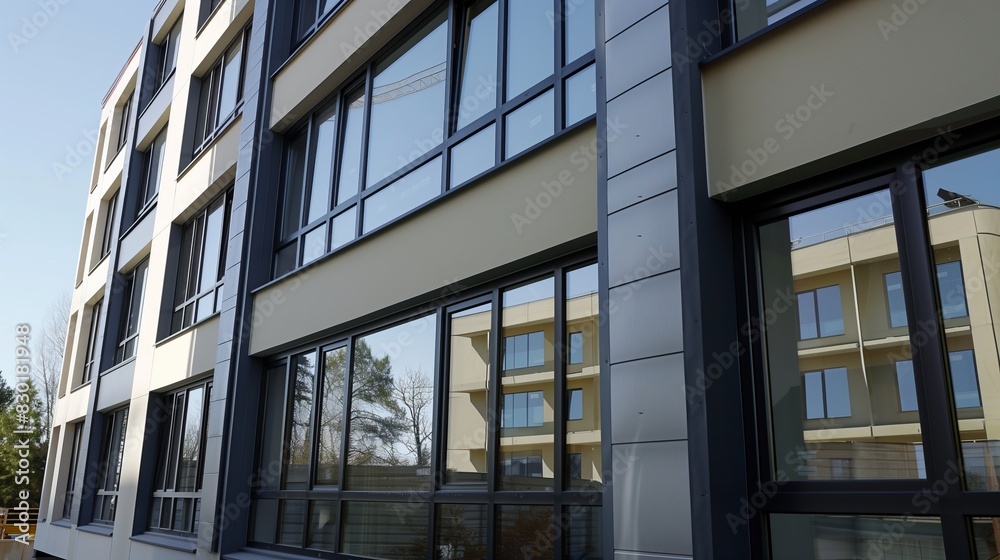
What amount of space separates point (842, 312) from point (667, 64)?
1.69 metres

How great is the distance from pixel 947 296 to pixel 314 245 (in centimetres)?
685

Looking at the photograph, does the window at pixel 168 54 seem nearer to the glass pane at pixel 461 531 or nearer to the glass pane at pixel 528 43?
the glass pane at pixel 528 43


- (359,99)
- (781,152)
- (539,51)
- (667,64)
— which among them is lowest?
(781,152)

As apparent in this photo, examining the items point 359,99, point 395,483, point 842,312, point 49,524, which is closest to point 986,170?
point 842,312

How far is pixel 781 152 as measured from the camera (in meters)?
4.05

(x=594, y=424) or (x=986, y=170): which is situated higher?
(x=986, y=170)

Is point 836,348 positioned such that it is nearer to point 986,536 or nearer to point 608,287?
point 986,536

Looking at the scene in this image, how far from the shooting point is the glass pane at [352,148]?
8531 millimetres

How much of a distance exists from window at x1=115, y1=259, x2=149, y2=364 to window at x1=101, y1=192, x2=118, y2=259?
3.20 metres

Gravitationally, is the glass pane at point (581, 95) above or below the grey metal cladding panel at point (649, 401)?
above

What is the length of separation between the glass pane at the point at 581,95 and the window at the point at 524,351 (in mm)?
1544

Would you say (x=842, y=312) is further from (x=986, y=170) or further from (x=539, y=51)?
(x=539, y=51)

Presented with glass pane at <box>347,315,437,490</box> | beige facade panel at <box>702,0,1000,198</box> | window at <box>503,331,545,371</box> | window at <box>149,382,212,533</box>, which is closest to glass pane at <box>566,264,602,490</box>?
window at <box>503,331,545,371</box>

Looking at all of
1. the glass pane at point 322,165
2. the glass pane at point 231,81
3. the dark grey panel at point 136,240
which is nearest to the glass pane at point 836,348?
the glass pane at point 322,165
